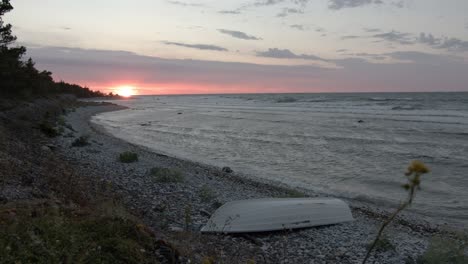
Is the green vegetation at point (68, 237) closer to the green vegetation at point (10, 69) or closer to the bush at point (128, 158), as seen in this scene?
the bush at point (128, 158)

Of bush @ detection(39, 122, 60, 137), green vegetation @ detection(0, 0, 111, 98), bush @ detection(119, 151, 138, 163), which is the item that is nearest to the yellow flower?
bush @ detection(119, 151, 138, 163)

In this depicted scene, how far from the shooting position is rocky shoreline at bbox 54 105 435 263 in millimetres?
6602

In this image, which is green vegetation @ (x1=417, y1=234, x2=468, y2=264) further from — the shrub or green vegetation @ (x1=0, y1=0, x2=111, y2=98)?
green vegetation @ (x1=0, y1=0, x2=111, y2=98)

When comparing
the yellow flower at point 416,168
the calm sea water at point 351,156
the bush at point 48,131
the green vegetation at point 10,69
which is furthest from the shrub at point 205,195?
the green vegetation at point 10,69

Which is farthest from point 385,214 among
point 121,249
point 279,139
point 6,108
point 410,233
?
point 6,108

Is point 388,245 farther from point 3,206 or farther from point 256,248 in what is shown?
point 3,206

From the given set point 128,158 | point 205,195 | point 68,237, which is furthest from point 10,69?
point 68,237

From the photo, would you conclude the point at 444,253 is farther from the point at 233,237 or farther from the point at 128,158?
the point at 128,158

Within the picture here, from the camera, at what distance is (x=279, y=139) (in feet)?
86.8

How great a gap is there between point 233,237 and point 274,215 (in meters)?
Result: 1.24

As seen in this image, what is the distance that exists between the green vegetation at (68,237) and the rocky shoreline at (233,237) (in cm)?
74

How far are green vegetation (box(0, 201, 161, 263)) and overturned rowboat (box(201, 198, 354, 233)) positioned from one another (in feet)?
9.12

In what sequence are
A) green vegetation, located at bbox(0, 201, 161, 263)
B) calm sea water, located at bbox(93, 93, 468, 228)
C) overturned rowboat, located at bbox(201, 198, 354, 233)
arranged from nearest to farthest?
green vegetation, located at bbox(0, 201, 161, 263) → overturned rowboat, located at bbox(201, 198, 354, 233) → calm sea water, located at bbox(93, 93, 468, 228)

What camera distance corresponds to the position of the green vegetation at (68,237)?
3734 millimetres
